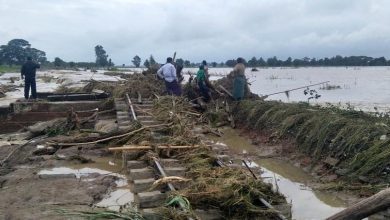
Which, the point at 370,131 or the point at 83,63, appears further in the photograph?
the point at 83,63

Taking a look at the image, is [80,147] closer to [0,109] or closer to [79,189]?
[79,189]

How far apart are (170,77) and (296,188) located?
8.69 meters

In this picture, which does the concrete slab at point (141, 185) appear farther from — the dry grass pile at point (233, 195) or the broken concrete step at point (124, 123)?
the broken concrete step at point (124, 123)

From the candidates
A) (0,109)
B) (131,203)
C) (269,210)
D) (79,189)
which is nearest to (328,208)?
(269,210)

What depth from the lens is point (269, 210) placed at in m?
5.19

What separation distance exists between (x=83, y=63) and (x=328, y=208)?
123 meters

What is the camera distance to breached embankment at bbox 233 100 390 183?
755 cm

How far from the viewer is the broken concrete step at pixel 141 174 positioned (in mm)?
7246

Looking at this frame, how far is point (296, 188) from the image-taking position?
311 inches

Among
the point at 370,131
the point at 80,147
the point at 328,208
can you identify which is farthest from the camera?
the point at 80,147

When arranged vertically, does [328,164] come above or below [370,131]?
below

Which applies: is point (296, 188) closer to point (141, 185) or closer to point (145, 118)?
point (141, 185)

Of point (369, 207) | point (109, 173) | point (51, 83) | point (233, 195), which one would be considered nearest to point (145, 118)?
point (109, 173)

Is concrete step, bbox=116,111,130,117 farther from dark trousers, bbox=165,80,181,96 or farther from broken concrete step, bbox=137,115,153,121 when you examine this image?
dark trousers, bbox=165,80,181,96
